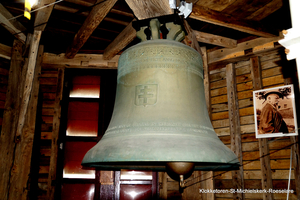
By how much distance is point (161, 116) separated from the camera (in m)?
1.50

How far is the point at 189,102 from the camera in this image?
5.36 ft

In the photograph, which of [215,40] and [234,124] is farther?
[234,124]

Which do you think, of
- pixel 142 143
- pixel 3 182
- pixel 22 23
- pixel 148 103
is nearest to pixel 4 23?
pixel 22 23

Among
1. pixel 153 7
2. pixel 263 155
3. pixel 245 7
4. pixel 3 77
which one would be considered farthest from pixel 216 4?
pixel 3 77

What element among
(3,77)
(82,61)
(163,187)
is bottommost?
(163,187)

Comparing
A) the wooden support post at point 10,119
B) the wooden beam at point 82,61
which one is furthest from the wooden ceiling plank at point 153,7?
the wooden support post at point 10,119

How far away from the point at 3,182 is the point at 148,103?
2633mm

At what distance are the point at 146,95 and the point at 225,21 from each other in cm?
198

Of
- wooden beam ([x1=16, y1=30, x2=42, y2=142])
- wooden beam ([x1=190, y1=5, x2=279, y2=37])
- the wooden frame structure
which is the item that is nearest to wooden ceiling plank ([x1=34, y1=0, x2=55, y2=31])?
the wooden frame structure

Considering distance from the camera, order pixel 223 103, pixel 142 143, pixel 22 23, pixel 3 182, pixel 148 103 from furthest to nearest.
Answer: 1. pixel 223 103
2. pixel 22 23
3. pixel 3 182
4. pixel 148 103
5. pixel 142 143

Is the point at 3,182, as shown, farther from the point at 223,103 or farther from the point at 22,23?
the point at 223,103

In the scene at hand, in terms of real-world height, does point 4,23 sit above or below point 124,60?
above

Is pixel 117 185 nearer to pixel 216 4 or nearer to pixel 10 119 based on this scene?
pixel 10 119

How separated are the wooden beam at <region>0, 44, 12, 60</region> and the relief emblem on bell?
3039mm
